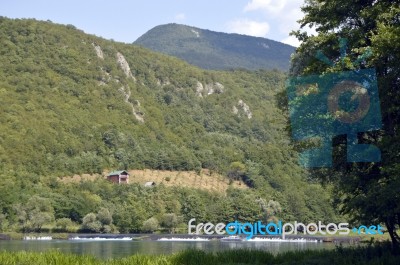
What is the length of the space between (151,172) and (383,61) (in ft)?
470

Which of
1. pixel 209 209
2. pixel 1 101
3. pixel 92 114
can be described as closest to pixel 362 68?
pixel 209 209

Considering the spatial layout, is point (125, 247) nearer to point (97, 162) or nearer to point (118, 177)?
point (118, 177)

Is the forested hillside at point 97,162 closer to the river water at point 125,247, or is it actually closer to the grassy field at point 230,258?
the river water at point 125,247

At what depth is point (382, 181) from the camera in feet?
66.7

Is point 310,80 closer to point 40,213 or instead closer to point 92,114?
point 40,213

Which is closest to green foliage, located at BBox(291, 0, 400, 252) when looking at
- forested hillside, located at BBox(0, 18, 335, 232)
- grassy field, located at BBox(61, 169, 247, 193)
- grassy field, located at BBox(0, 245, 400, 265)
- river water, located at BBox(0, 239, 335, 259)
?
grassy field, located at BBox(0, 245, 400, 265)

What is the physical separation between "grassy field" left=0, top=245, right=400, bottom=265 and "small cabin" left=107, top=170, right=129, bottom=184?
391ft

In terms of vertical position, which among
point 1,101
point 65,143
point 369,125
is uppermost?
point 1,101

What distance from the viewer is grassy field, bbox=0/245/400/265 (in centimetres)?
1941

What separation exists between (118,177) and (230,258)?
122 meters

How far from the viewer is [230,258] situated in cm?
2145

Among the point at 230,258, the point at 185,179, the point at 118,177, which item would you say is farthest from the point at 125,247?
the point at 185,179

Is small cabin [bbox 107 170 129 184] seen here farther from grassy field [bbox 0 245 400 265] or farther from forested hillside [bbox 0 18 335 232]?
grassy field [bbox 0 245 400 265]

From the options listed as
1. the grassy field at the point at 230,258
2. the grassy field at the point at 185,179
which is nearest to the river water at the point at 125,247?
the grassy field at the point at 230,258
